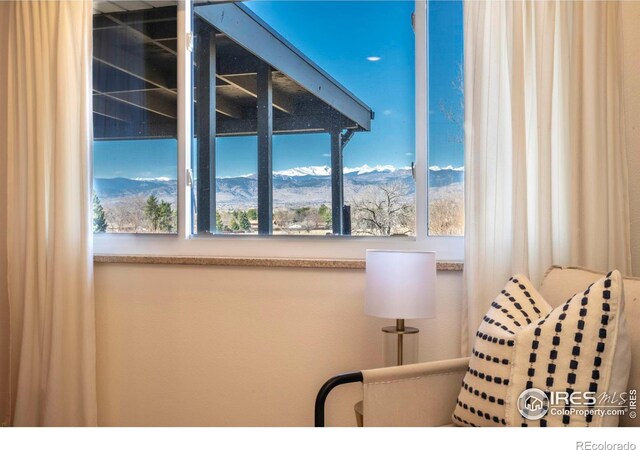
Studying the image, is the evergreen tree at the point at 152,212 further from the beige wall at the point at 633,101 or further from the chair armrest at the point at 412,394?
the beige wall at the point at 633,101

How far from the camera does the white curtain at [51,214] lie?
274cm

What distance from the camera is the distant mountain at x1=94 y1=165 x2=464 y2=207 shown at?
2.58 metres

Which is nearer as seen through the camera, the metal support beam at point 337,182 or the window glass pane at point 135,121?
the metal support beam at point 337,182

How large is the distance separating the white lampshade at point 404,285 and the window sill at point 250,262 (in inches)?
14.3

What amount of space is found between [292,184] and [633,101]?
4.63ft

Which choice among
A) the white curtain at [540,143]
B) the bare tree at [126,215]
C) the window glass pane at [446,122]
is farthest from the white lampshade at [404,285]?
the bare tree at [126,215]

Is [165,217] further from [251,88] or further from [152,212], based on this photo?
[251,88]

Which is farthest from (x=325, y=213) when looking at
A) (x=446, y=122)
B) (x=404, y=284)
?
(x=404, y=284)

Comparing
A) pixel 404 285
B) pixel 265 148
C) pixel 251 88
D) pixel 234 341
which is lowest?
pixel 234 341

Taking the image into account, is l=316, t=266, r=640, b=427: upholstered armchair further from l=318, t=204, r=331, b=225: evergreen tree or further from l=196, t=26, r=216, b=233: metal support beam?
l=196, t=26, r=216, b=233: metal support beam

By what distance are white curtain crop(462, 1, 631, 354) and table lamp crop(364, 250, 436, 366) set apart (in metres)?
0.27

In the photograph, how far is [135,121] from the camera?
9.74 feet

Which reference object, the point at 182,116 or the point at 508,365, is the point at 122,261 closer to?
the point at 182,116

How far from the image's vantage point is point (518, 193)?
7.02 ft
